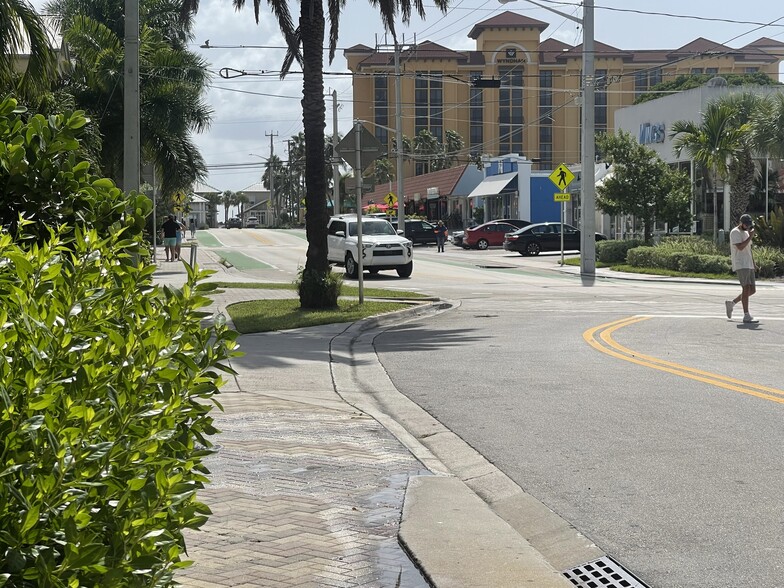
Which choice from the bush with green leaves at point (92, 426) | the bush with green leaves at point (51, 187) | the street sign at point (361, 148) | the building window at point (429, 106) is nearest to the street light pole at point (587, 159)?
the street sign at point (361, 148)

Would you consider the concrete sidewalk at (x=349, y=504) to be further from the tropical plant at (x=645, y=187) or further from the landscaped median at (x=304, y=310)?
the tropical plant at (x=645, y=187)

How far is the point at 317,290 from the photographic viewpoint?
20453mm

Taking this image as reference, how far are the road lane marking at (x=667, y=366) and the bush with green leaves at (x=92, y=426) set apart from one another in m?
8.34

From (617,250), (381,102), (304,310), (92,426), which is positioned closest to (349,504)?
(92,426)

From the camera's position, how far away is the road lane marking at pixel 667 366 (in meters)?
11.0

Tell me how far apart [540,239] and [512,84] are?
89.5 meters

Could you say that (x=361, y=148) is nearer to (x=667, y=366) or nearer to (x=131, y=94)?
(x=131, y=94)

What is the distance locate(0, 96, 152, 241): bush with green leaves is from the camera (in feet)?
15.5

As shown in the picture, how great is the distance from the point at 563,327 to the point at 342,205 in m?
112

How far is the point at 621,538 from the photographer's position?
20.0ft

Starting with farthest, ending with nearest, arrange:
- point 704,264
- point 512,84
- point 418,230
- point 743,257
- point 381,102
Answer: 1. point 381,102
2. point 512,84
3. point 418,230
4. point 704,264
5. point 743,257

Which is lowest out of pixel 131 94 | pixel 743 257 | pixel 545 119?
pixel 743 257

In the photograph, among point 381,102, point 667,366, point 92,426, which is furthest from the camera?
point 381,102

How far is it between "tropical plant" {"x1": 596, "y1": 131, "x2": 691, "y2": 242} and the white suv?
11295 millimetres
